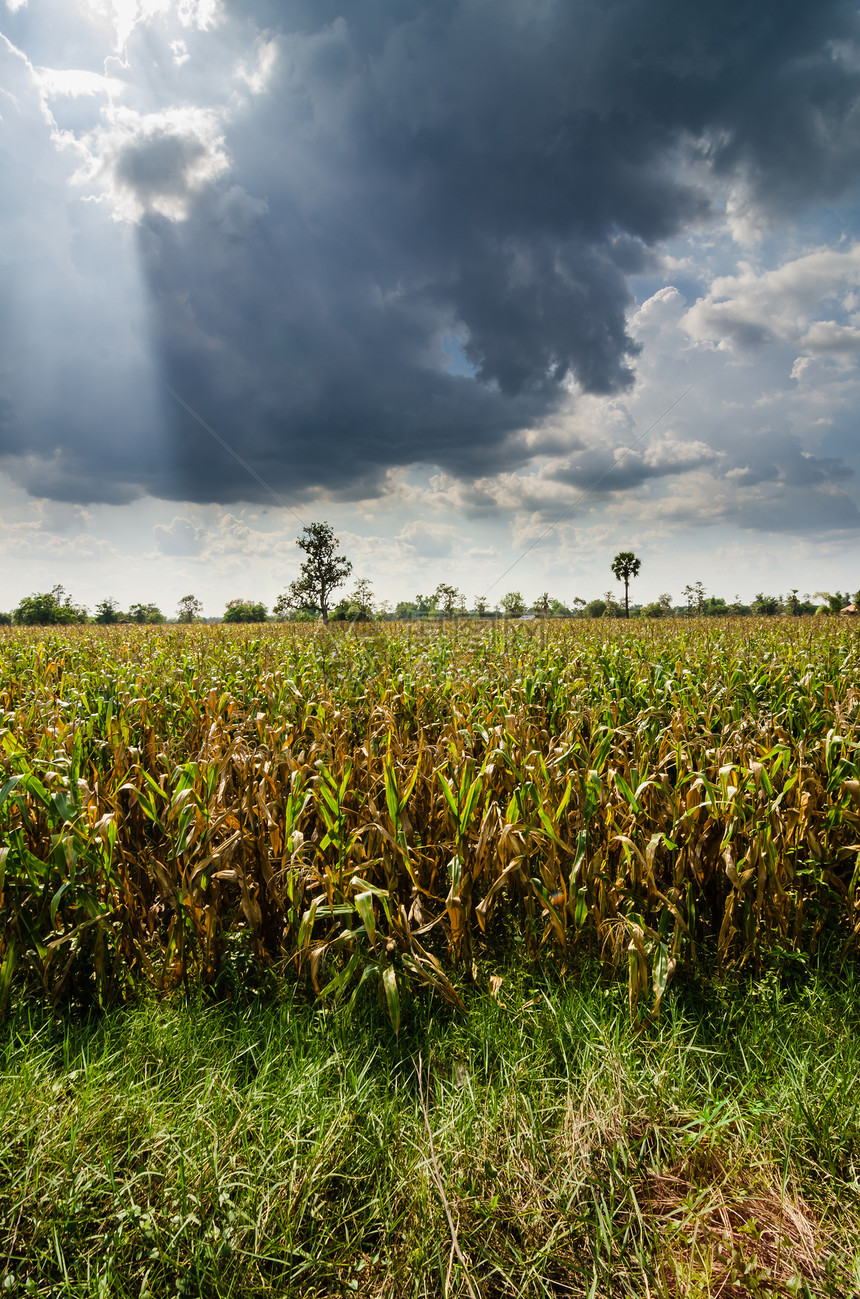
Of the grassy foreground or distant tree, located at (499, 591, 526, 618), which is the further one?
distant tree, located at (499, 591, 526, 618)

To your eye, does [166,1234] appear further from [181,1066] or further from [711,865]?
[711,865]

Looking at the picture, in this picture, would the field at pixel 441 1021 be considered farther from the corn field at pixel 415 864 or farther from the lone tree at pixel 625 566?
the lone tree at pixel 625 566

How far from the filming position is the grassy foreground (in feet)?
5.48

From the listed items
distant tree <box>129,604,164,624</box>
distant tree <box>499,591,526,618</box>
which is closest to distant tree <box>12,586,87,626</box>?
distant tree <box>129,604,164,624</box>

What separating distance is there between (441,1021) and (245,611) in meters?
81.9

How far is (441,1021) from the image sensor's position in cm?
264

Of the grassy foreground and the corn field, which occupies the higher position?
the corn field

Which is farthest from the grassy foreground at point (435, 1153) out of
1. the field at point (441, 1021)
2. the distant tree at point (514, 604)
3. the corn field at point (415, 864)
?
the distant tree at point (514, 604)

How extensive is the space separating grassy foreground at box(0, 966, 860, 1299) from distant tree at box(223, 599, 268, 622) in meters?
59.9

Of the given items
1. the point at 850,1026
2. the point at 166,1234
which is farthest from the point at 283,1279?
the point at 850,1026

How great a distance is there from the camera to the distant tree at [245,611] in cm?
6186

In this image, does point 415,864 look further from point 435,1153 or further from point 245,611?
point 245,611

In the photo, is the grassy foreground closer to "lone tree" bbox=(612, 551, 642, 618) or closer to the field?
the field

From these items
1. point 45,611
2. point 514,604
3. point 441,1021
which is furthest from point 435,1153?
point 45,611
